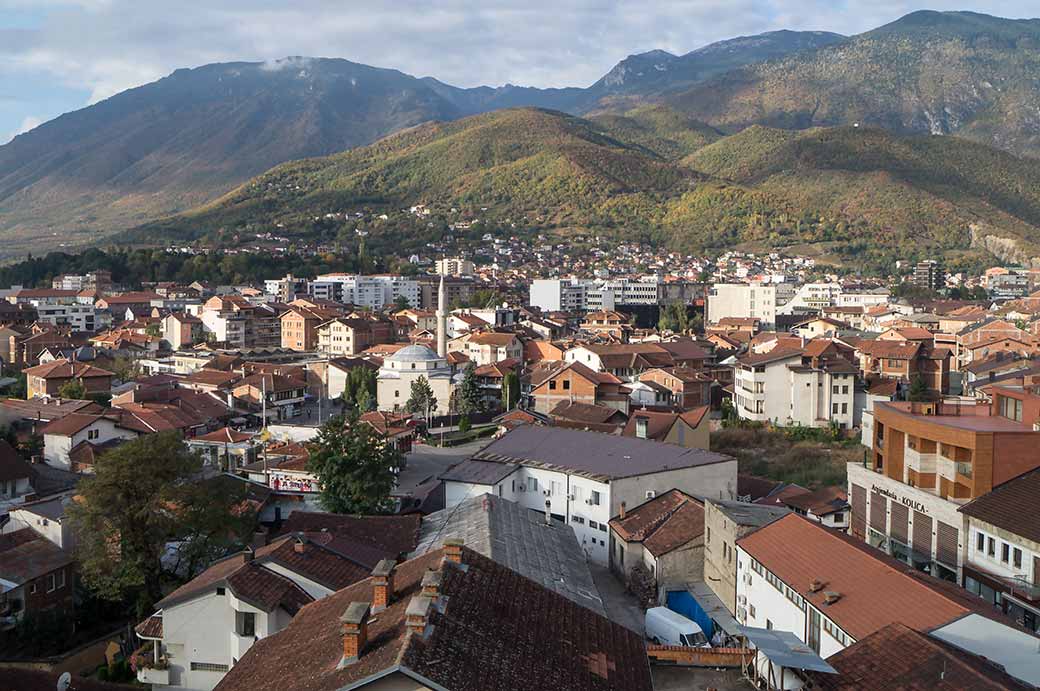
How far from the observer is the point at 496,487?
68.3 ft

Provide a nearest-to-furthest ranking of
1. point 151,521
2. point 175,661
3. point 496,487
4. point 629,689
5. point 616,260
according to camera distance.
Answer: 1. point 629,689
2. point 175,661
3. point 151,521
4. point 496,487
5. point 616,260

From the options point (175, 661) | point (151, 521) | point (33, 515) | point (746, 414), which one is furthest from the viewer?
point (746, 414)

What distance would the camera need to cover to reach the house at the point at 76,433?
1049 inches

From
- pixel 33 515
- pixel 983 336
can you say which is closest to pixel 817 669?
pixel 33 515

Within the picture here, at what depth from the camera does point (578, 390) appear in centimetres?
3609

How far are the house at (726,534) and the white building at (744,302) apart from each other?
54.5 metres

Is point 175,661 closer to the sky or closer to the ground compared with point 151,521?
closer to the ground

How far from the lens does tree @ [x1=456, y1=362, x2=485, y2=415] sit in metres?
40.1

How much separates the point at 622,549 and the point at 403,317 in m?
52.0

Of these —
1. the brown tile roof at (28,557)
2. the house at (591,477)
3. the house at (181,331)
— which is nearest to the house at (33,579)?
the brown tile roof at (28,557)

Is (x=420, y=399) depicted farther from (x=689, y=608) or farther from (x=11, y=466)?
(x=689, y=608)

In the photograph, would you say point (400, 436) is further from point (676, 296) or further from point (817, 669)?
point (676, 296)

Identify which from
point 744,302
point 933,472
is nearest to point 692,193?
point 744,302

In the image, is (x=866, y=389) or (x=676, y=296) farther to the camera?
(x=676, y=296)
